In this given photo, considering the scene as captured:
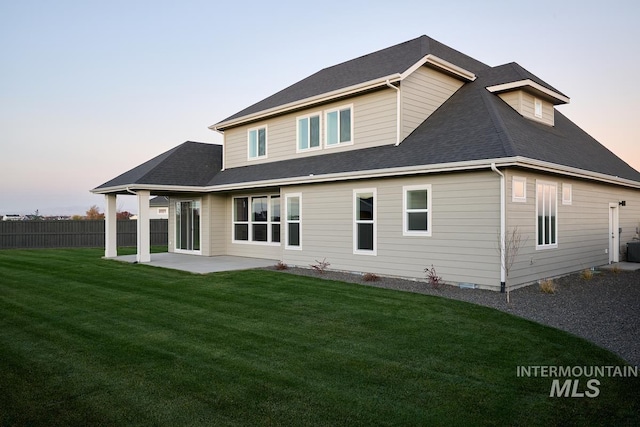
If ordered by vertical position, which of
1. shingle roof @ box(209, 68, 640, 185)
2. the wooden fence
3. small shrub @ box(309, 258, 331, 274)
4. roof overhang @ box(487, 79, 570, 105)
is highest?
roof overhang @ box(487, 79, 570, 105)

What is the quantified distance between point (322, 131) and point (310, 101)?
109cm

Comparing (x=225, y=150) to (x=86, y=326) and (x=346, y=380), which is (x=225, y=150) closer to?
(x=86, y=326)

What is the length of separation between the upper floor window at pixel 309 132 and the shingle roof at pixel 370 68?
0.78m

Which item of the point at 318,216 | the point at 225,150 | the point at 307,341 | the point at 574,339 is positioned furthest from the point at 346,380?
the point at 225,150

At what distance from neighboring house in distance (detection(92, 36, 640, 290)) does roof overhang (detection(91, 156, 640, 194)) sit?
0.04 meters

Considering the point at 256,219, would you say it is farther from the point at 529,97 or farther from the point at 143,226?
the point at 529,97

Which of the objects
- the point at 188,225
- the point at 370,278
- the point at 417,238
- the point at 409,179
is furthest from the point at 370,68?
the point at 188,225

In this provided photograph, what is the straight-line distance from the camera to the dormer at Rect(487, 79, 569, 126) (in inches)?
515

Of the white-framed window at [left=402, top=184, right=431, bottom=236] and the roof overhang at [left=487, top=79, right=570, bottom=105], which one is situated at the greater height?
the roof overhang at [left=487, top=79, right=570, bottom=105]

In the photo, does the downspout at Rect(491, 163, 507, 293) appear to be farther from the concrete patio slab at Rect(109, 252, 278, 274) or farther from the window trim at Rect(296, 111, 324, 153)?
the concrete patio slab at Rect(109, 252, 278, 274)

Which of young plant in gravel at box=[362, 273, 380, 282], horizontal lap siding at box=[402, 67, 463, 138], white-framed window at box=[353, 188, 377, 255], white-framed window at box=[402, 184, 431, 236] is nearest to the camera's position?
white-framed window at box=[402, 184, 431, 236]

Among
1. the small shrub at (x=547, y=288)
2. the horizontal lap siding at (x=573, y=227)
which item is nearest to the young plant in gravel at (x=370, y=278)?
the horizontal lap siding at (x=573, y=227)

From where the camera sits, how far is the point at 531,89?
1336cm

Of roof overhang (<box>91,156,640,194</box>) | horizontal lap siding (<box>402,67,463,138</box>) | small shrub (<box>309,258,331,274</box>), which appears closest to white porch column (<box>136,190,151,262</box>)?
roof overhang (<box>91,156,640,194</box>)
